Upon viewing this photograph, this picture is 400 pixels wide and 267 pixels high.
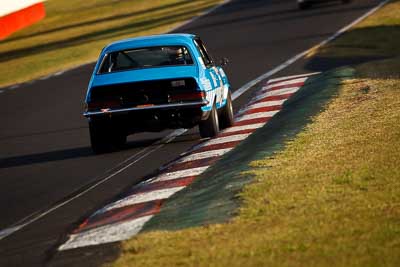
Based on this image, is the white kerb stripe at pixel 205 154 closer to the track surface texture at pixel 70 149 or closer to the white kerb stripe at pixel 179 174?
the track surface texture at pixel 70 149

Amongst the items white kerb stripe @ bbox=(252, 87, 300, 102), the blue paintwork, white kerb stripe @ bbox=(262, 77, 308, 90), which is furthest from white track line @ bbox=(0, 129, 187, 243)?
white kerb stripe @ bbox=(262, 77, 308, 90)

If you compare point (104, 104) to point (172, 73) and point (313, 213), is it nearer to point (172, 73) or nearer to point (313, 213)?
point (172, 73)

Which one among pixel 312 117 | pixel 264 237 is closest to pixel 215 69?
pixel 312 117

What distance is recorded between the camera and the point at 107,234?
341 inches

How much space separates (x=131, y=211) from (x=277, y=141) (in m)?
3.24

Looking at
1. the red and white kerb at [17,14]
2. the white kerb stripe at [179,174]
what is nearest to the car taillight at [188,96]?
the white kerb stripe at [179,174]

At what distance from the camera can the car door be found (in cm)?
1532

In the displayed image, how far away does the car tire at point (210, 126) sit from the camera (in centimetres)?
1503

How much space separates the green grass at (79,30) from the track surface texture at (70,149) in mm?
3183

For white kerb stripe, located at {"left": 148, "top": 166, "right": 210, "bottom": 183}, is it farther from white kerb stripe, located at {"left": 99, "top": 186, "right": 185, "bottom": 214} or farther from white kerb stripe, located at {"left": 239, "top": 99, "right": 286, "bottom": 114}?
white kerb stripe, located at {"left": 239, "top": 99, "right": 286, "bottom": 114}

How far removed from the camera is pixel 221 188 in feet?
32.5

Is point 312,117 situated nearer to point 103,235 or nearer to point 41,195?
point 41,195

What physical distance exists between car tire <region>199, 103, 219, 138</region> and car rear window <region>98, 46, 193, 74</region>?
682mm

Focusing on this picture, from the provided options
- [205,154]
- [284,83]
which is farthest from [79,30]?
[205,154]
